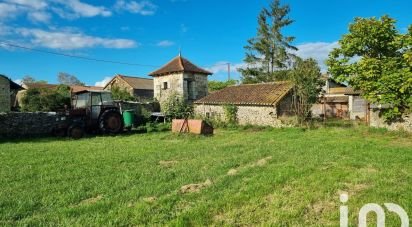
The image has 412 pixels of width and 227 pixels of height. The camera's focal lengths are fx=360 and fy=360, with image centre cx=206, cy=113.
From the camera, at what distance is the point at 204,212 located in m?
4.99

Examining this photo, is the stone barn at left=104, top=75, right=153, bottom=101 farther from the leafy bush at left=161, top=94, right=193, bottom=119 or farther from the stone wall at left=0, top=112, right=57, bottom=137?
the stone wall at left=0, top=112, right=57, bottom=137

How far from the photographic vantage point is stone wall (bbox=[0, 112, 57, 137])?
56.2 ft

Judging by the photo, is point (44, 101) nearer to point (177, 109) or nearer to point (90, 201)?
point (177, 109)

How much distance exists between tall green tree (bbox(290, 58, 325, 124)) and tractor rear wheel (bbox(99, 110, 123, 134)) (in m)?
10.4

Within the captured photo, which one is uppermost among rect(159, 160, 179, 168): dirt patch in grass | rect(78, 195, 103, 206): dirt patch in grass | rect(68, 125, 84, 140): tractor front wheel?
rect(68, 125, 84, 140): tractor front wheel

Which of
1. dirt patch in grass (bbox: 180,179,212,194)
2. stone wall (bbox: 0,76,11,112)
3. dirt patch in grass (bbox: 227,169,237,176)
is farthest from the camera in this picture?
stone wall (bbox: 0,76,11,112)

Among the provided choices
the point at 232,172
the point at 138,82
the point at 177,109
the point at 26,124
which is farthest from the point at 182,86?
the point at 232,172

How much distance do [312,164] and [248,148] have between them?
Result: 3423 mm

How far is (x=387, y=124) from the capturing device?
17.3 metres

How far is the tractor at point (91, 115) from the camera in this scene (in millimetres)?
17172

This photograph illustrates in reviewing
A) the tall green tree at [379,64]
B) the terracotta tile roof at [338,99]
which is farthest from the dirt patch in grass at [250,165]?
the terracotta tile roof at [338,99]

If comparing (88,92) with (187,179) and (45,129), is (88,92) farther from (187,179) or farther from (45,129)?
(187,179)

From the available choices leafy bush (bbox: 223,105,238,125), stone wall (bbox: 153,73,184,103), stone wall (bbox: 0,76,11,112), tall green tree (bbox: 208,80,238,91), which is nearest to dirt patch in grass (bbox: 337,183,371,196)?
leafy bush (bbox: 223,105,238,125)

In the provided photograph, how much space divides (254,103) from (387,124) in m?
8.26
